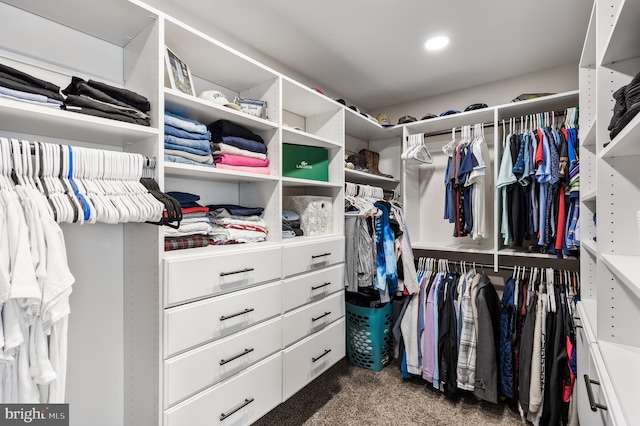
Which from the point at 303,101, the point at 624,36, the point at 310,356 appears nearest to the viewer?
the point at 624,36

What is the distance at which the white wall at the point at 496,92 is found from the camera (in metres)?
2.40

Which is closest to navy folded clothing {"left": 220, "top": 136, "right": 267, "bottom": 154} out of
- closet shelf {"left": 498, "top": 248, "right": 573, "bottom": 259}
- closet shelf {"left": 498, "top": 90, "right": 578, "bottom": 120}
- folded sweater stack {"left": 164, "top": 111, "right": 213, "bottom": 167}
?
folded sweater stack {"left": 164, "top": 111, "right": 213, "bottom": 167}

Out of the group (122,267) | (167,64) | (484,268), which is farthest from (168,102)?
(484,268)

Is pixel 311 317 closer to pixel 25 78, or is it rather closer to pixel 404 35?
pixel 25 78

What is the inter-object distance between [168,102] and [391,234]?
5.43 ft

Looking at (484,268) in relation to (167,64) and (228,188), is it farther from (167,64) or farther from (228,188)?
(167,64)

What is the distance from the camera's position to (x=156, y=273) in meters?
1.24

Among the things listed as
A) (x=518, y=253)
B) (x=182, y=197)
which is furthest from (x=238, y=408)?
(x=518, y=253)

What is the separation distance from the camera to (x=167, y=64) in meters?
1.33

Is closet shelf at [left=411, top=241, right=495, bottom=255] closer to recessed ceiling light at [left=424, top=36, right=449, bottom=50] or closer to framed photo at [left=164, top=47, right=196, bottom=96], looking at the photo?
recessed ceiling light at [left=424, top=36, right=449, bottom=50]

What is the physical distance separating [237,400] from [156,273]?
28.4 inches

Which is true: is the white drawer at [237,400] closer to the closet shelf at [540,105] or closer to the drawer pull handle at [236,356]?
the drawer pull handle at [236,356]

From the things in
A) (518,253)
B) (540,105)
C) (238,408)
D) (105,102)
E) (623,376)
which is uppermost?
(540,105)

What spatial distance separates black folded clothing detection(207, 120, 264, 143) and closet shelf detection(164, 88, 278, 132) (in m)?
0.02
